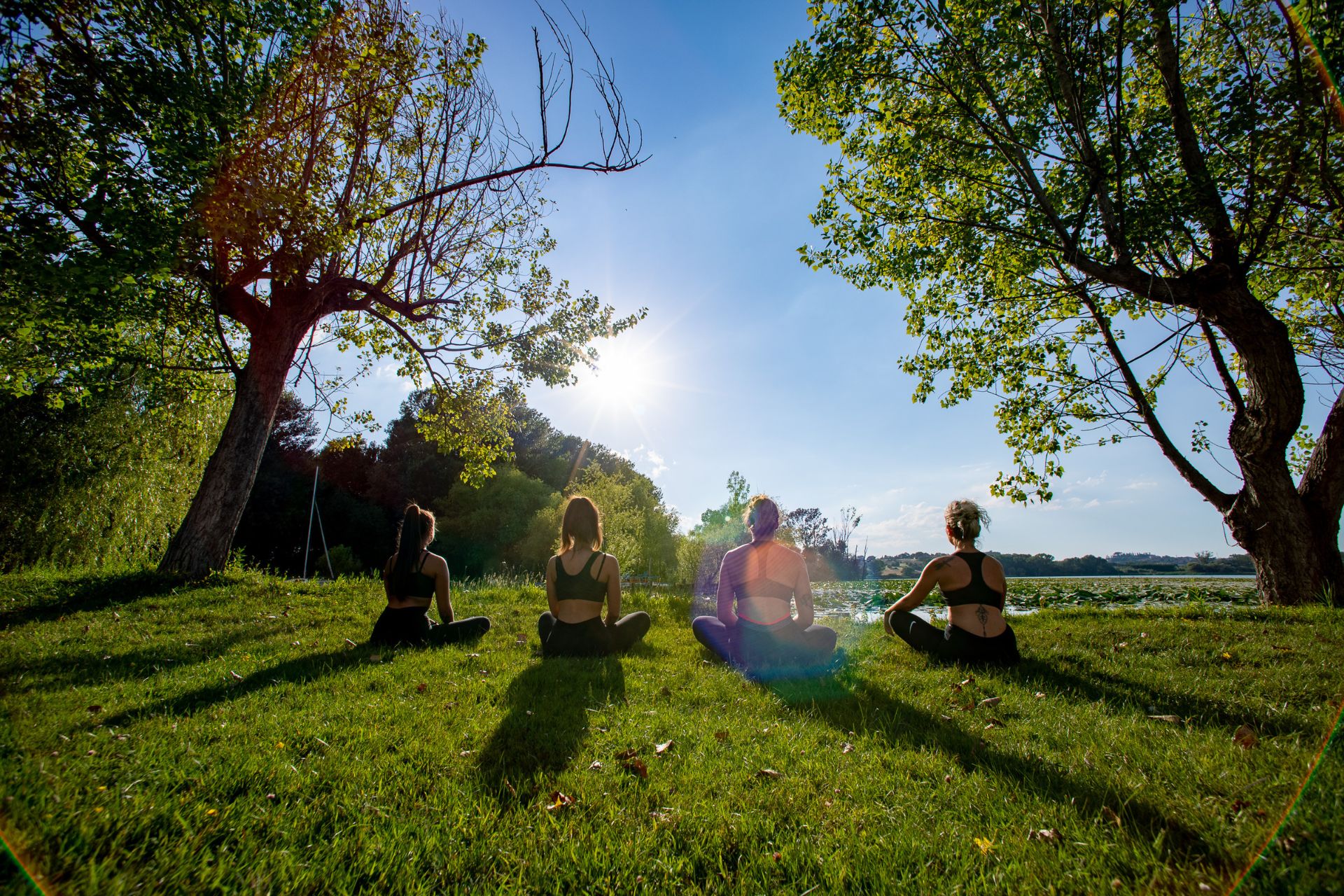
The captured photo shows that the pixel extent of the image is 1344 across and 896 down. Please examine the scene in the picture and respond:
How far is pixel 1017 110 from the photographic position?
9719 millimetres

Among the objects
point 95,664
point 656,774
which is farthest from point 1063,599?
point 95,664

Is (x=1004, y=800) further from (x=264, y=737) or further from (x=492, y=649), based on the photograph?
(x=492, y=649)

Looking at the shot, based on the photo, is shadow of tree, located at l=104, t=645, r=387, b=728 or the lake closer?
shadow of tree, located at l=104, t=645, r=387, b=728

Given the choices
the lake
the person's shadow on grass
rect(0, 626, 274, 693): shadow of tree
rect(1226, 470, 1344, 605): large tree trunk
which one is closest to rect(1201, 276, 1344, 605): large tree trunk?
rect(1226, 470, 1344, 605): large tree trunk

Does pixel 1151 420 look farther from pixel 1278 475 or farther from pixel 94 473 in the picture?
pixel 94 473

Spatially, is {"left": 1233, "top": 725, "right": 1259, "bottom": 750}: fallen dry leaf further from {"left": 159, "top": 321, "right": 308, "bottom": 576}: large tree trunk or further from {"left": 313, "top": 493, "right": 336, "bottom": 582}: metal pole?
{"left": 313, "top": 493, "right": 336, "bottom": 582}: metal pole

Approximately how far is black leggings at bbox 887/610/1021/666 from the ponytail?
5.71 meters

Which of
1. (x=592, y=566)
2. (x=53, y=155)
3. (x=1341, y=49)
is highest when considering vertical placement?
(x=1341, y=49)

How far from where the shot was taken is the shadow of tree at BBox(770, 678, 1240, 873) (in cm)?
220

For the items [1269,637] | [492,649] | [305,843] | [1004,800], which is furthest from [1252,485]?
[305,843]

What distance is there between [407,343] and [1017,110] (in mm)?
14971

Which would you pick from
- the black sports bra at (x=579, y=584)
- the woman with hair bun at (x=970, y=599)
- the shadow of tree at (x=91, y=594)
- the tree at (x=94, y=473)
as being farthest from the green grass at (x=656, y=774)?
the tree at (x=94, y=473)

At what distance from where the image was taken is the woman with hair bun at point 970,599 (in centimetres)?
544

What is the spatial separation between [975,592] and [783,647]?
6.78ft
